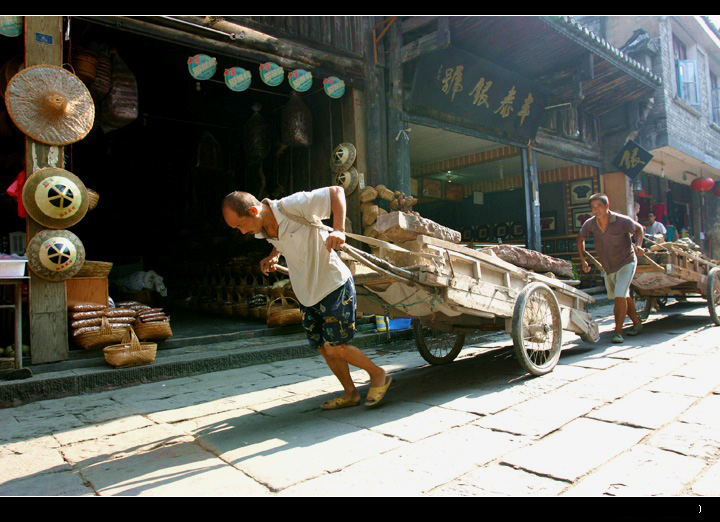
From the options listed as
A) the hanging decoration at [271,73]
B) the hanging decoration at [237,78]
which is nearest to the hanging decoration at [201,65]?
the hanging decoration at [237,78]

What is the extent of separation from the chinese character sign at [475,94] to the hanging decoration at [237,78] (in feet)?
9.50

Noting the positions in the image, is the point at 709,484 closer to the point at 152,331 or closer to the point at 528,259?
the point at 528,259

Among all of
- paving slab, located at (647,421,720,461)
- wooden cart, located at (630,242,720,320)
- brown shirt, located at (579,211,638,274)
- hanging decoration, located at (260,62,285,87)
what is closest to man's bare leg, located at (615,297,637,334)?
brown shirt, located at (579,211,638,274)

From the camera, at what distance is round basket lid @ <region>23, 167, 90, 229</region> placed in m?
4.57

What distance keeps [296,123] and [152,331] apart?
156 inches

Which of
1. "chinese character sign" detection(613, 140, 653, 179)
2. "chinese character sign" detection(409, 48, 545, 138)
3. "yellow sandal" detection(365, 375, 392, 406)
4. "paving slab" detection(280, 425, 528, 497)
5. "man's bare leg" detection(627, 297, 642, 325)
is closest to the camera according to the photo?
"paving slab" detection(280, 425, 528, 497)

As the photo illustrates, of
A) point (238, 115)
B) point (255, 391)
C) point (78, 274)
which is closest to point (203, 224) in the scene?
point (238, 115)

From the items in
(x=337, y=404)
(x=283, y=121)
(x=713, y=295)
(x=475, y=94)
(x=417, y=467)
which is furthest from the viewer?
(x=475, y=94)

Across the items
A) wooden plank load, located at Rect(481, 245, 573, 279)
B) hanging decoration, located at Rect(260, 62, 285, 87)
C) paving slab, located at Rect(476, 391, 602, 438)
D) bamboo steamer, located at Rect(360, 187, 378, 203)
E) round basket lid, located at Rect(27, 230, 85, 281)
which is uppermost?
hanging decoration, located at Rect(260, 62, 285, 87)

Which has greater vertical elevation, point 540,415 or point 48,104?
point 48,104

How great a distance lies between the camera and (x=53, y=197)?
461 cm

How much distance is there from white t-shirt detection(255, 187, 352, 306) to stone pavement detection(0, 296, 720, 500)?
929mm

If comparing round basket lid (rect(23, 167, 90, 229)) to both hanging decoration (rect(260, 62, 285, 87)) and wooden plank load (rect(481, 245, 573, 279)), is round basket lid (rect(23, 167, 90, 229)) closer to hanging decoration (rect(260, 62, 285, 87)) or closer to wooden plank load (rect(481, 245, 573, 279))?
hanging decoration (rect(260, 62, 285, 87))

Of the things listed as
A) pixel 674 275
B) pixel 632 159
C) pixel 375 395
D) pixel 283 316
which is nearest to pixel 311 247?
pixel 375 395
